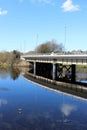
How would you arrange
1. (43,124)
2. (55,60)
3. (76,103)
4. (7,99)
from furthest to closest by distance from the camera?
(55,60) < (7,99) < (76,103) < (43,124)

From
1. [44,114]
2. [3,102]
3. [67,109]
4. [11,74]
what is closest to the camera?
[44,114]

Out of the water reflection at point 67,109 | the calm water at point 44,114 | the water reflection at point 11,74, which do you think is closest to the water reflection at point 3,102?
the calm water at point 44,114

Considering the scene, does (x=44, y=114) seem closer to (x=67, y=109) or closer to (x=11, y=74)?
(x=67, y=109)

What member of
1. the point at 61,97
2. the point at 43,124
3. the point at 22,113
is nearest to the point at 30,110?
the point at 22,113

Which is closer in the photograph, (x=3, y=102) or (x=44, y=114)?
(x=44, y=114)

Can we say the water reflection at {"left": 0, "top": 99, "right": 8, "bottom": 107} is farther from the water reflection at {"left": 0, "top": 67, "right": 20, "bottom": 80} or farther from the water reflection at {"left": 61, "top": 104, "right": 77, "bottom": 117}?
the water reflection at {"left": 0, "top": 67, "right": 20, "bottom": 80}

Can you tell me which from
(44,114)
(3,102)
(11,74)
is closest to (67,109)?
(44,114)

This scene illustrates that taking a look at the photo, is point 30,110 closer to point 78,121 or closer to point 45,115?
point 45,115

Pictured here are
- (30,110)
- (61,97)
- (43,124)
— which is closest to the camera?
(43,124)

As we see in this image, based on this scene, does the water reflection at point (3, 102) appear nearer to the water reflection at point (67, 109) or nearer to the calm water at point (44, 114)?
the calm water at point (44, 114)

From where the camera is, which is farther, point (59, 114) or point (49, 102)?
point (49, 102)

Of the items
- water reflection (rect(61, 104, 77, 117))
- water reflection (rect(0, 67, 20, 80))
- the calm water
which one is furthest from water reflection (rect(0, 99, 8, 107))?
water reflection (rect(0, 67, 20, 80))

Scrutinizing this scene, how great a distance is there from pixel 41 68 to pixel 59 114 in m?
95.8

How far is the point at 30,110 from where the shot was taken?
39.8m
